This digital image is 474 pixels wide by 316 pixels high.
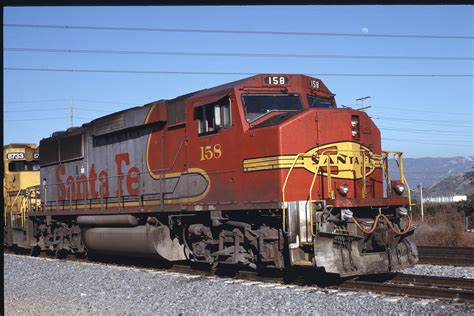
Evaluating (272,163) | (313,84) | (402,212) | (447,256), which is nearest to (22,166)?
(313,84)

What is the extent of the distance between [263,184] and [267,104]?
1.59 metres

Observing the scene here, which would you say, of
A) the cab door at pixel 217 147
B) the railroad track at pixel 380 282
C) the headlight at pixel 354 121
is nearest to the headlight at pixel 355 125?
the headlight at pixel 354 121

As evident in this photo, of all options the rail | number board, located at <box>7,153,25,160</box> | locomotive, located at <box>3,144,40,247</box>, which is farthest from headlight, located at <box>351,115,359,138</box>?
number board, located at <box>7,153,25,160</box>

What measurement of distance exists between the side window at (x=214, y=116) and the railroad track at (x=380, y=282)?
281 cm

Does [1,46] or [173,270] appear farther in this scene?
[173,270]

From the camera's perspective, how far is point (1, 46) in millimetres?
4125

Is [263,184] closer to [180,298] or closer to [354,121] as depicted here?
[354,121]

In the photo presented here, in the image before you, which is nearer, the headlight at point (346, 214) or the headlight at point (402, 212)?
the headlight at point (346, 214)

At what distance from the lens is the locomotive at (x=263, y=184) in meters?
8.98

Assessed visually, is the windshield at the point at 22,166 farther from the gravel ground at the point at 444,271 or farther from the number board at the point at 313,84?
the gravel ground at the point at 444,271

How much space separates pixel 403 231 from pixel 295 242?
201 centimetres

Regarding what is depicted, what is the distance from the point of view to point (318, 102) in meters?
10.7
